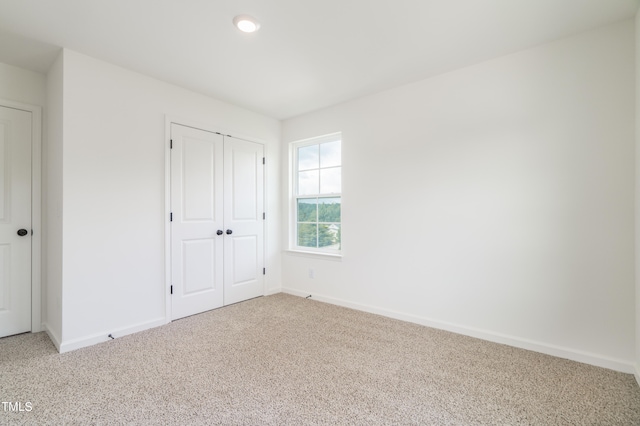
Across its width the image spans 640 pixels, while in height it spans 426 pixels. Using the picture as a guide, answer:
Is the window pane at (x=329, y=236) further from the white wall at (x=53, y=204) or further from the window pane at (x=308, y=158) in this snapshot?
the white wall at (x=53, y=204)

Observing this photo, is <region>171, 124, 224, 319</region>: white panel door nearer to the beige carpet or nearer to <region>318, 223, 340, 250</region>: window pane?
the beige carpet

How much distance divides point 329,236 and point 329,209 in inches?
13.8

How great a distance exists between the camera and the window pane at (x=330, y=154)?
12.2ft

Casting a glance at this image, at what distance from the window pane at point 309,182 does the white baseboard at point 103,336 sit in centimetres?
226

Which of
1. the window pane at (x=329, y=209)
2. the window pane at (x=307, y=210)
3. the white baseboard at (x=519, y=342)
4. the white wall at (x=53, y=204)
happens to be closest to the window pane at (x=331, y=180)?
the window pane at (x=329, y=209)

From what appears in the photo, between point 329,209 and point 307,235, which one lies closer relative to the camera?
point 329,209

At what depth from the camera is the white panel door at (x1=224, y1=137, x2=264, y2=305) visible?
3547 mm

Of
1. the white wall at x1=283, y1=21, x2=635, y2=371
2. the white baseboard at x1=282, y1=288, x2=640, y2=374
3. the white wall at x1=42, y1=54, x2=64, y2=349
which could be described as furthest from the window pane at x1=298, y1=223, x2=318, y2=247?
the white wall at x1=42, y1=54, x2=64, y2=349

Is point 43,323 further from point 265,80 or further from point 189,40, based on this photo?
point 265,80

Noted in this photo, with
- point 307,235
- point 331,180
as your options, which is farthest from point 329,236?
point 331,180

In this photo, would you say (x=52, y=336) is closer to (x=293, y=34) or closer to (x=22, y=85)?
(x=22, y=85)

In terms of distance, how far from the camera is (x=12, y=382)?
6.28 ft

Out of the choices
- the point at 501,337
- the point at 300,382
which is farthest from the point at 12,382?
the point at 501,337

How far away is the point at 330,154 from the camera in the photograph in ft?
12.5
